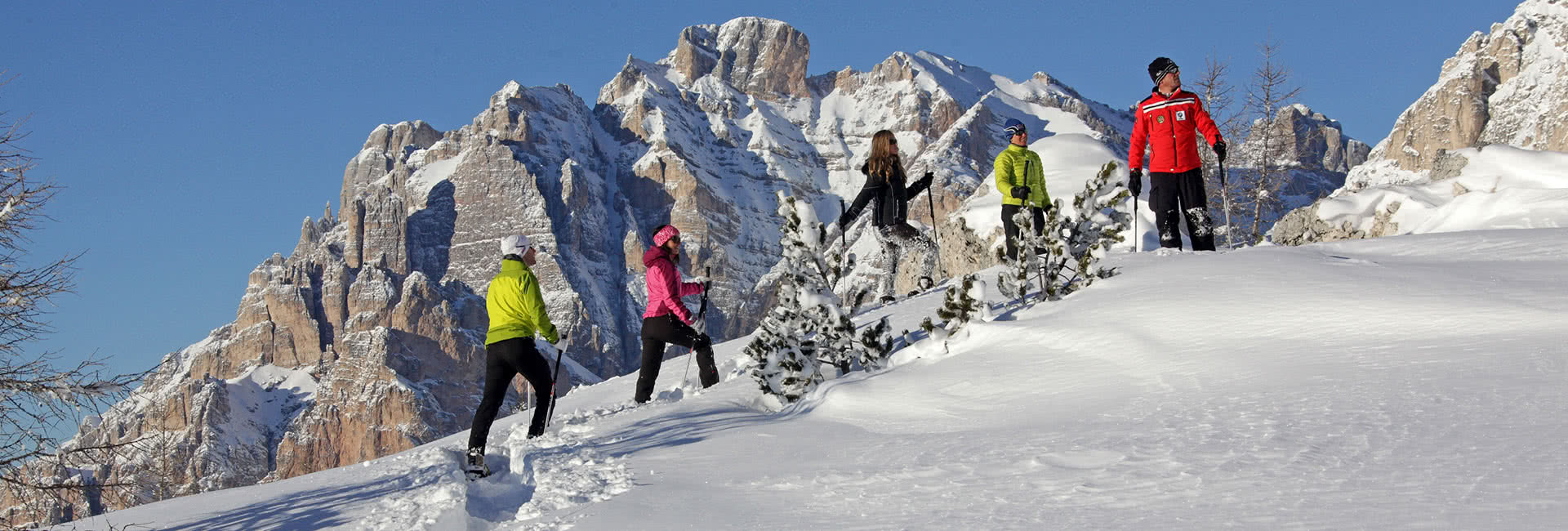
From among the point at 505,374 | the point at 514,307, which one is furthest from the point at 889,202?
the point at 505,374

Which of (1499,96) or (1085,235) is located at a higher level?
(1499,96)

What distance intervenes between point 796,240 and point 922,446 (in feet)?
11.9

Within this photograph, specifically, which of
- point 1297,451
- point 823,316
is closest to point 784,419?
point 823,316

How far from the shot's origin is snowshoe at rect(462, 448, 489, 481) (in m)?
6.94

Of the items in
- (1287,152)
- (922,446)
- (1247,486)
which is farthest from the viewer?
(1287,152)

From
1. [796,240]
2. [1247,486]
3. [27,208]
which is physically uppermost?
[27,208]

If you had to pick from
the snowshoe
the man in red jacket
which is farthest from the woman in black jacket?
the snowshoe

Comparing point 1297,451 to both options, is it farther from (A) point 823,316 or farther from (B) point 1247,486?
(A) point 823,316

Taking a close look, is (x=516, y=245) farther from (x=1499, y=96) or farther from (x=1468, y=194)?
(x=1499, y=96)

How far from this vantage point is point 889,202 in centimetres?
1202

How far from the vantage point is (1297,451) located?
389 cm

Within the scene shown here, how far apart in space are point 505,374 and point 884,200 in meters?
5.47

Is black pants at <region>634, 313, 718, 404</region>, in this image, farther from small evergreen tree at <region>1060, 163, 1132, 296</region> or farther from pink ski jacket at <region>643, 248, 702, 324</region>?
small evergreen tree at <region>1060, 163, 1132, 296</region>

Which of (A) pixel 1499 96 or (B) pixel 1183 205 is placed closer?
(B) pixel 1183 205
